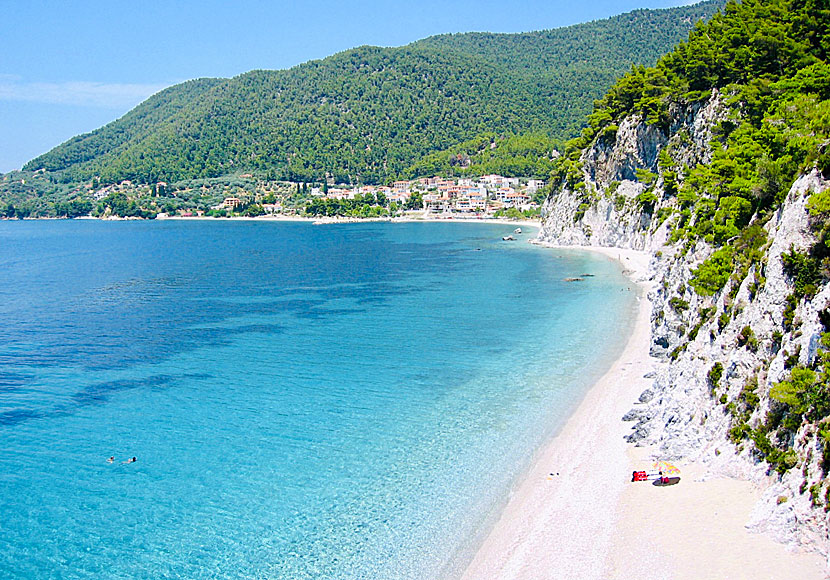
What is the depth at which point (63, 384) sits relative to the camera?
38781mm

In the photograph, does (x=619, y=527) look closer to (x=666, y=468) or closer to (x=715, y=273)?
(x=666, y=468)

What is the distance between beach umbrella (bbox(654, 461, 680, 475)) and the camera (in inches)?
947

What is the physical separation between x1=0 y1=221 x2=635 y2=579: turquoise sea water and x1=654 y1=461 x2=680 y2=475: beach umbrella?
5173 mm

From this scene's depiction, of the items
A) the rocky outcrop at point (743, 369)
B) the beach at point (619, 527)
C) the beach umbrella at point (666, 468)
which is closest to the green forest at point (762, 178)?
the rocky outcrop at point (743, 369)

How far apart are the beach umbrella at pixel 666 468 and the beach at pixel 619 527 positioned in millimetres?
306

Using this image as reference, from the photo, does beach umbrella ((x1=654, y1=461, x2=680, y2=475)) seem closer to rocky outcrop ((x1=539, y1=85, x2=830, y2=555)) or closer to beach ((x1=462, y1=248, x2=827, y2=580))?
beach ((x1=462, y1=248, x2=827, y2=580))

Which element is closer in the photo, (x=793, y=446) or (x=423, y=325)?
(x=793, y=446)

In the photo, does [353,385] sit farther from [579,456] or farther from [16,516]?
[16,516]

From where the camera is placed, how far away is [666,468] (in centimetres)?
2455

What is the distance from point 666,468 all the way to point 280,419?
17533mm

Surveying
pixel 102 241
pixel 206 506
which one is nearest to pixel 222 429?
pixel 206 506

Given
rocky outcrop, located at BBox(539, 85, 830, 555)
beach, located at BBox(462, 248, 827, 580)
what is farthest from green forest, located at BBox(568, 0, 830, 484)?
beach, located at BBox(462, 248, 827, 580)

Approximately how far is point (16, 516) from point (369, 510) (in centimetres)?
1275

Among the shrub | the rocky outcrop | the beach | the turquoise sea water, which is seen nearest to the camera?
the beach
